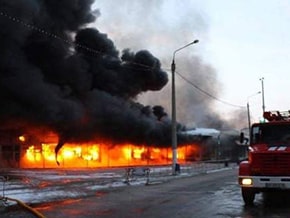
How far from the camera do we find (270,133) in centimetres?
1523

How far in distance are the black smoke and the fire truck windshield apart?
104 feet

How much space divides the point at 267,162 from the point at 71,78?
39.7m

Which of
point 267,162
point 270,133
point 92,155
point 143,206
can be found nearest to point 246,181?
point 267,162

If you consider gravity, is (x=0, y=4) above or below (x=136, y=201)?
above

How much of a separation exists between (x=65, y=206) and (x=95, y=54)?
40908mm

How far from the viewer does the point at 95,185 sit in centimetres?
2417

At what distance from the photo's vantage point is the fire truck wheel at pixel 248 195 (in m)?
14.5

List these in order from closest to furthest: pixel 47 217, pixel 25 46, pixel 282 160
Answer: pixel 47 217, pixel 282 160, pixel 25 46

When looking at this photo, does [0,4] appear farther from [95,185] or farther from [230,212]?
[230,212]

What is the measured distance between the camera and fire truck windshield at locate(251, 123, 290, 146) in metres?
15.0

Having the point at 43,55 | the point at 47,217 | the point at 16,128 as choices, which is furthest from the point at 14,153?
the point at 47,217

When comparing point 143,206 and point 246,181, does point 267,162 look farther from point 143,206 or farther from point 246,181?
point 143,206

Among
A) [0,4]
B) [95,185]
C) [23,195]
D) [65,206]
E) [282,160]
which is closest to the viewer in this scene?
[282,160]

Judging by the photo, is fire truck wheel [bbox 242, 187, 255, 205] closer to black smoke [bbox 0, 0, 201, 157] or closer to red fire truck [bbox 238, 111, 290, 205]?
red fire truck [bbox 238, 111, 290, 205]
